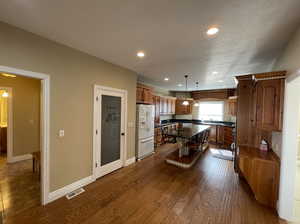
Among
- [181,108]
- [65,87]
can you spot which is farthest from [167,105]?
[65,87]

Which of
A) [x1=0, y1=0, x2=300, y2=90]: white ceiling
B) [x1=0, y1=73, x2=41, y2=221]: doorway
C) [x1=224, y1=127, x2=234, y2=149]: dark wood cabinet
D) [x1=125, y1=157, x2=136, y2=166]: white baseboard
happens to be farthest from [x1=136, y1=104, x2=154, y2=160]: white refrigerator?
[x1=224, y1=127, x2=234, y2=149]: dark wood cabinet

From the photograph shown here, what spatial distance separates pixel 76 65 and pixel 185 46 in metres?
2.12

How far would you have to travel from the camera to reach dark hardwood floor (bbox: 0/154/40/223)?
2.18 metres

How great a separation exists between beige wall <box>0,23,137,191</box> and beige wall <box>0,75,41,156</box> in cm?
266

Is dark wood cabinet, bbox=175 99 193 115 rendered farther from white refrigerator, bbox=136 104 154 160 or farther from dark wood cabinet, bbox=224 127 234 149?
white refrigerator, bbox=136 104 154 160

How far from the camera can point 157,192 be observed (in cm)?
269

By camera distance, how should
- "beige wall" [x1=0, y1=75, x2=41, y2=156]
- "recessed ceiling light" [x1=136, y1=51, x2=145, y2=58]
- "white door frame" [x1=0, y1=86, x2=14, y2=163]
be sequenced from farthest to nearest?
"beige wall" [x1=0, y1=75, x2=41, y2=156], "white door frame" [x1=0, y1=86, x2=14, y2=163], "recessed ceiling light" [x1=136, y1=51, x2=145, y2=58]

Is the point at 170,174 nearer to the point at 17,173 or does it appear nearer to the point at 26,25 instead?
the point at 17,173

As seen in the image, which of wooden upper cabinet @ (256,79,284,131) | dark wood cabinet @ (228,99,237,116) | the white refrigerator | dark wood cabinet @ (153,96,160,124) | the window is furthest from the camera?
the window

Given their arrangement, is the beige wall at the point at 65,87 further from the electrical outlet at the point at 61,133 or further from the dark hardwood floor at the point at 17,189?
the dark hardwood floor at the point at 17,189

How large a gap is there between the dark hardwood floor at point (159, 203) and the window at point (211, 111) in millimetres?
4582

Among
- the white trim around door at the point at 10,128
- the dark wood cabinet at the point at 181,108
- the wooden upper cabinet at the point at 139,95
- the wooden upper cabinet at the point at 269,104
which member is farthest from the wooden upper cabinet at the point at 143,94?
the white trim around door at the point at 10,128

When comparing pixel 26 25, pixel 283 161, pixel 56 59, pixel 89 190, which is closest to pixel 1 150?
pixel 89 190

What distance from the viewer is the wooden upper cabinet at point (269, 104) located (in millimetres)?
2170
